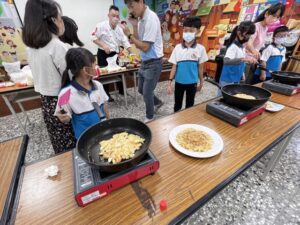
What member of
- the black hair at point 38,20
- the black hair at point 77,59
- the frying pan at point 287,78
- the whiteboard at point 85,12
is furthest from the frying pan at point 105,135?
the whiteboard at point 85,12

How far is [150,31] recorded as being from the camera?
1.49 metres

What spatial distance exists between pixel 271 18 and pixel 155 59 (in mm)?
1440

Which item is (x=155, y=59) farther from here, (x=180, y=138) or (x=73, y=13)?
(x=73, y=13)

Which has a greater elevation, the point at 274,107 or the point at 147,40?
the point at 147,40

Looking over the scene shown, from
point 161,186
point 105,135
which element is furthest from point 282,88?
point 105,135

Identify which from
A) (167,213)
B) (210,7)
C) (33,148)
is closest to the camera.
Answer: (167,213)

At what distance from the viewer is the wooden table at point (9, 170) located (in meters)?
0.53

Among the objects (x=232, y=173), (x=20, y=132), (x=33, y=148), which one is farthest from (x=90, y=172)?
(x=20, y=132)

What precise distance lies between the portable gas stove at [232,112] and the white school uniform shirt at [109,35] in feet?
7.39

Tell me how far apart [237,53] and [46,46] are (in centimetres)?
180

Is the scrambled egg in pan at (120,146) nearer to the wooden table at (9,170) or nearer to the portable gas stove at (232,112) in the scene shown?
the wooden table at (9,170)

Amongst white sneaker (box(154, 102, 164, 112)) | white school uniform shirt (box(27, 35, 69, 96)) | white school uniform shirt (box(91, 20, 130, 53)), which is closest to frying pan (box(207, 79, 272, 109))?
white school uniform shirt (box(27, 35, 69, 96))

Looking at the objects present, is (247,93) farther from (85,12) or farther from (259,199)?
(85,12)

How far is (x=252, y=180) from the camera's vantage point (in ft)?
4.52
